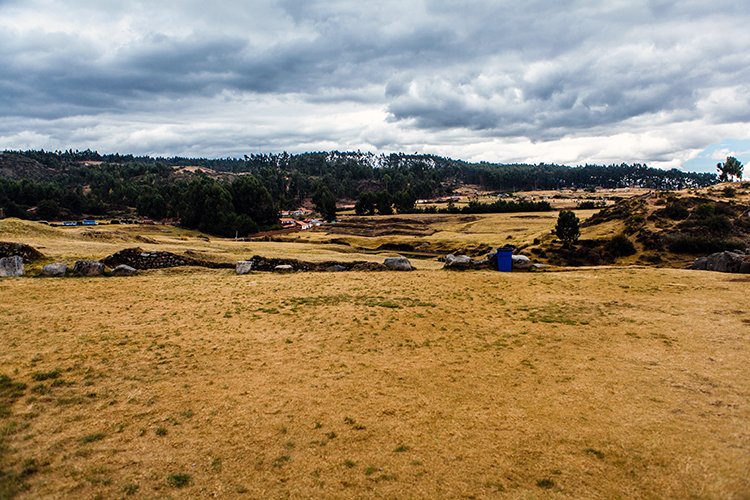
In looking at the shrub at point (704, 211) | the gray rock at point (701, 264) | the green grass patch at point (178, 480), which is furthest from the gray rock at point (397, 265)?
the shrub at point (704, 211)

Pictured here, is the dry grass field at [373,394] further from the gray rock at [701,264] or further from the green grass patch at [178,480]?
the gray rock at [701,264]

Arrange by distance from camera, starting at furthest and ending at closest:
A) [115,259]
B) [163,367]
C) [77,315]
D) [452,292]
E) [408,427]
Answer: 1. [115,259]
2. [452,292]
3. [77,315]
4. [163,367]
5. [408,427]

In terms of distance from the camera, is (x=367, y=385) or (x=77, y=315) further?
(x=77, y=315)

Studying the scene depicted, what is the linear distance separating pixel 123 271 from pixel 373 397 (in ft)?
90.0

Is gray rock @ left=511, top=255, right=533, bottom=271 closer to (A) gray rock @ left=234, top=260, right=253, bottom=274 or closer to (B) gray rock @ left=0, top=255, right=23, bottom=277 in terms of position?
(A) gray rock @ left=234, top=260, right=253, bottom=274

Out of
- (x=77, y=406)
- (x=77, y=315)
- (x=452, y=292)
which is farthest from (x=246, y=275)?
(x=77, y=406)

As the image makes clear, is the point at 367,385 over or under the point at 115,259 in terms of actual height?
under

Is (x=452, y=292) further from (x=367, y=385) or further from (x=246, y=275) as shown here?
(x=246, y=275)

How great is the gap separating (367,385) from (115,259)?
2945 centimetres

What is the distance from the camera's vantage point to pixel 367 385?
1439cm

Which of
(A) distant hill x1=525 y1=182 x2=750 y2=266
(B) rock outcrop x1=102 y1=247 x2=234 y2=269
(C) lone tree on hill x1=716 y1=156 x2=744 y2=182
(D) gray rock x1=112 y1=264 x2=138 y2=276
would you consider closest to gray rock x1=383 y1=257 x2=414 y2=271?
(B) rock outcrop x1=102 y1=247 x2=234 y2=269

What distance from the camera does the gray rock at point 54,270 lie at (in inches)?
1191

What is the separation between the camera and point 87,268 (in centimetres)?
3131

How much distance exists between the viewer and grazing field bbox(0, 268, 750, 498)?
31.0 ft
